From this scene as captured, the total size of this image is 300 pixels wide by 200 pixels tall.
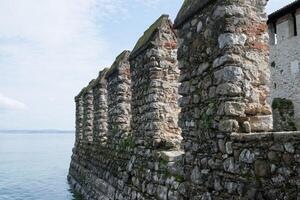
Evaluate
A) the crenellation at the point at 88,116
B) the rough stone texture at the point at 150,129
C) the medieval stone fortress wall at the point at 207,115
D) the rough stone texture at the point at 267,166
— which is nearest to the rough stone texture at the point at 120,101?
the rough stone texture at the point at 150,129

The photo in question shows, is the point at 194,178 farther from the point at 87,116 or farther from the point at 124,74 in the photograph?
the point at 87,116

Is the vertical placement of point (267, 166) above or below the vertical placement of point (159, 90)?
below

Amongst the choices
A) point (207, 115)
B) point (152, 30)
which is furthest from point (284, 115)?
point (207, 115)

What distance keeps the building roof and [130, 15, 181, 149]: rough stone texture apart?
20.9m

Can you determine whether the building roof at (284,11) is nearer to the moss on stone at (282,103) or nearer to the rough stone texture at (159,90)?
the moss on stone at (282,103)

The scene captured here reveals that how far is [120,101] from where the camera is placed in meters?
11.0

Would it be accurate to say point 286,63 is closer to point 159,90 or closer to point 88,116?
point 88,116

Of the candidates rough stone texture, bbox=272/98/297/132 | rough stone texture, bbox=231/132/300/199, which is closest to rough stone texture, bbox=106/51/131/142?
rough stone texture, bbox=231/132/300/199

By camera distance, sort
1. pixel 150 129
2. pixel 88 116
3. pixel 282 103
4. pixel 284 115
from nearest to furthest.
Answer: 1. pixel 150 129
2. pixel 88 116
3. pixel 284 115
4. pixel 282 103

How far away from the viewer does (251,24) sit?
5.52 metres

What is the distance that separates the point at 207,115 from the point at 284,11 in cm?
2499

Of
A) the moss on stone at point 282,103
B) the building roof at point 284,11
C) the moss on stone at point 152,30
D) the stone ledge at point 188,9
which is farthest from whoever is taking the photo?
the moss on stone at point 282,103

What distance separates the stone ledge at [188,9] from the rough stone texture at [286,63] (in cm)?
2151

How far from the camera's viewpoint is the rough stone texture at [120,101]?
35.6 feet
